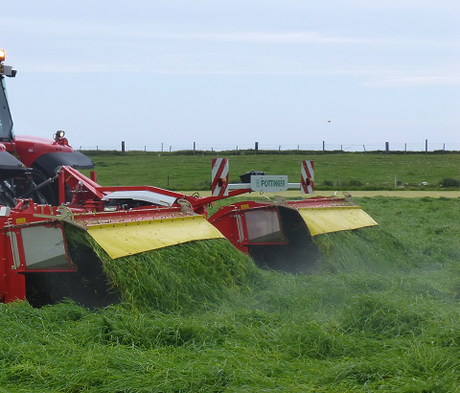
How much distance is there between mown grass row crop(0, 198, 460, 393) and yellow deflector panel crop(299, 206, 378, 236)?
0.95 metres

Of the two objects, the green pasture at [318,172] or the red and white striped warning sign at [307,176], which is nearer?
the red and white striped warning sign at [307,176]

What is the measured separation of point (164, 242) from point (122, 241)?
0.43m

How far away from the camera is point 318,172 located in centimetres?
3206

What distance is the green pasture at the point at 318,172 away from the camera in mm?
25531

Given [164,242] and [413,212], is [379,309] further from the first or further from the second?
[413,212]

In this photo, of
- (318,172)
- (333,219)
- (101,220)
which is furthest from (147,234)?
(318,172)

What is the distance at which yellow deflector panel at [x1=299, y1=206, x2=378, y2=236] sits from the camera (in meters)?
6.68

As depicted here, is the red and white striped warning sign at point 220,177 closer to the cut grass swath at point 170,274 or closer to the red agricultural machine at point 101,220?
the red agricultural machine at point 101,220

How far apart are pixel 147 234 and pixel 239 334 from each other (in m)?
1.49

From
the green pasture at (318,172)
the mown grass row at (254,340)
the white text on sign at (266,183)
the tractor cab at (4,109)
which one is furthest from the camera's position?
the green pasture at (318,172)

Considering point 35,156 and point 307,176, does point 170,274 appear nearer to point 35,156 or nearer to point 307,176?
point 307,176

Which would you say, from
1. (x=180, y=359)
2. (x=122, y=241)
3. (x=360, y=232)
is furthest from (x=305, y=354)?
(x=360, y=232)

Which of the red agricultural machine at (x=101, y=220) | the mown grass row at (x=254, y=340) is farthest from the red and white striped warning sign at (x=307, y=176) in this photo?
the mown grass row at (x=254, y=340)

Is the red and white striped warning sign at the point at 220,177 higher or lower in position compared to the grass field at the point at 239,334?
higher
